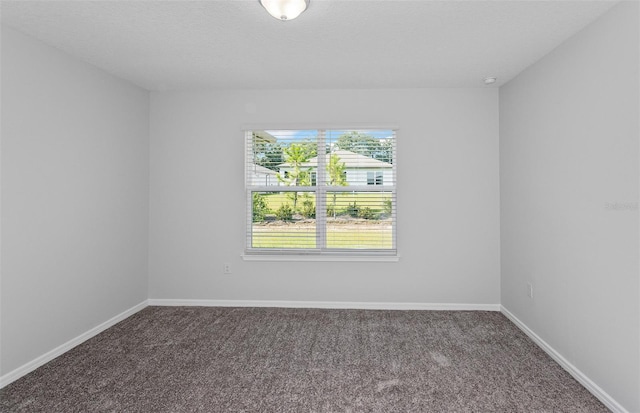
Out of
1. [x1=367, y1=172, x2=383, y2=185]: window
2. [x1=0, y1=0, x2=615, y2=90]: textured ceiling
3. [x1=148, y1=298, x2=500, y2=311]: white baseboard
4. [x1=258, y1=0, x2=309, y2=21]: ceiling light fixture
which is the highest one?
[x1=0, y1=0, x2=615, y2=90]: textured ceiling

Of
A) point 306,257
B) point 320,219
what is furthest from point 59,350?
point 320,219

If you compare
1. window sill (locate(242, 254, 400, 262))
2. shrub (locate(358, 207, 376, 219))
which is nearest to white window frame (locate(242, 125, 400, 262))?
window sill (locate(242, 254, 400, 262))

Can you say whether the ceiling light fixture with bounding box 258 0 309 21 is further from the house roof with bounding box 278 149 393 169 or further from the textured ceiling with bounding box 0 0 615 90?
the house roof with bounding box 278 149 393 169

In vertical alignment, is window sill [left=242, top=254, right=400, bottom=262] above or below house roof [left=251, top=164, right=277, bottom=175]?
below

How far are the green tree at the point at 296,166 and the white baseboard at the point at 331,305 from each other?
117 cm

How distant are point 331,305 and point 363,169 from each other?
1651 millimetres

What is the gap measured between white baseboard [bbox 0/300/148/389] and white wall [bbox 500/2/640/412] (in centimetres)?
410

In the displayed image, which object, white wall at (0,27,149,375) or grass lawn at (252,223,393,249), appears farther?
grass lawn at (252,223,393,249)

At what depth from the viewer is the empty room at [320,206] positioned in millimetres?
2219

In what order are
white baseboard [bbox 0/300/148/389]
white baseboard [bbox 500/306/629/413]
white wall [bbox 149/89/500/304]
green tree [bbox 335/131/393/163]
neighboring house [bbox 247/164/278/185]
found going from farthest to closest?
neighboring house [bbox 247/164/278/185] → green tree [bbox 335/131/393/163] → white wall [bbox 149/89/500/304] → white baseboard [bbox 0/300/148/389] → white baseboard [bbox 500/306/629/413]

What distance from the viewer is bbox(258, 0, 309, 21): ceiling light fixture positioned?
6.56 feet

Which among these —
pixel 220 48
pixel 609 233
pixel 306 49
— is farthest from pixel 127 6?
pixel 609 233

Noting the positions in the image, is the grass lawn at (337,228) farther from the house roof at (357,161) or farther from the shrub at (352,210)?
the house roof at (357,161)

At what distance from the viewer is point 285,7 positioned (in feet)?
6.66
